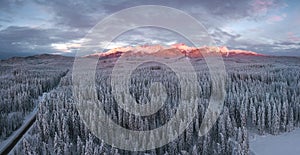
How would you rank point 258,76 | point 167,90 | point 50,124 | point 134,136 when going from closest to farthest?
1. point 134,136
2. point 50,124
3. point 167,90
4. point 258,76

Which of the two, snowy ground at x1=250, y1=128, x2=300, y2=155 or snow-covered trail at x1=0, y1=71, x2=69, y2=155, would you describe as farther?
snow-covered trail at x1=0, y1=71, x2=69, y2=155

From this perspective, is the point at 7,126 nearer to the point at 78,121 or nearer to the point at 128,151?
the point at 78,121

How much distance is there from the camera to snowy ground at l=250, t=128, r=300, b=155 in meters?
18.1

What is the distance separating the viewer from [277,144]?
64.1 ft

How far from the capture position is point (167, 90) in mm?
44375

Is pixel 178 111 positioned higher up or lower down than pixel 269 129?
higher up

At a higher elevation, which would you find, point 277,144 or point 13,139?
point 277,144

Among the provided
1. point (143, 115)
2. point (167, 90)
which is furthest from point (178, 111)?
point (167, 90)

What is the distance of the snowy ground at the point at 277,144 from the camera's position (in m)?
18.1

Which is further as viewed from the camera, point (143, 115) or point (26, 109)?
point (26, 109)

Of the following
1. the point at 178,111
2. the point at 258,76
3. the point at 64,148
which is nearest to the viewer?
the point at 64,148

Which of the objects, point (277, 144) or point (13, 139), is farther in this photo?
point (13, 139)

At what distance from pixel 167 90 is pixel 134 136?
82.4 feet

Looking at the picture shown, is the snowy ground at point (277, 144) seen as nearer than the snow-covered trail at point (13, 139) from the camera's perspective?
Yes
